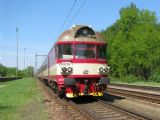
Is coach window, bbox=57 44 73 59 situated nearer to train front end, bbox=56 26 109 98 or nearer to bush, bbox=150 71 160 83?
train front end, bbox=56 26 109 98

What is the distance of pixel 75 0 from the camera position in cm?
2075

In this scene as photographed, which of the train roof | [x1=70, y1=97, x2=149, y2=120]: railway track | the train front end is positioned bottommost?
[x1=70, y1=97, x2=149, y2=120]: railway track

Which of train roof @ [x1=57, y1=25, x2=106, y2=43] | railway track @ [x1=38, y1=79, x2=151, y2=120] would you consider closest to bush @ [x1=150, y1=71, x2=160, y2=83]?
train roof @ [x1=57, y1=25, x2=106, y2=43]

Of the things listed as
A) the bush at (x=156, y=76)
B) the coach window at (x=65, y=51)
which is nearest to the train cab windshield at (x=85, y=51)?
the coach window at (x=65, y=51)

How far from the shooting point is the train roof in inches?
776

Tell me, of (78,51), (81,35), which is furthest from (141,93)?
(78,51)

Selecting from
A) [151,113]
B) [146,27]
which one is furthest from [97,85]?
[146,27]

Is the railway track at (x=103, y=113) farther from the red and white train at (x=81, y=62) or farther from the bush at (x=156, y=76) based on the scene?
the bush at (x=156, y=76)

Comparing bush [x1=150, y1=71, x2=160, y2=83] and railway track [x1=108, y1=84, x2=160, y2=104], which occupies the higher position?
bush [x1=150, y1=71, x2=160, y2=83]

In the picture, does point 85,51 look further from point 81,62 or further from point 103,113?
point 103,113

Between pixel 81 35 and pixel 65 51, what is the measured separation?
1.22 m

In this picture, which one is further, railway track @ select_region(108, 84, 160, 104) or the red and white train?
railway track @ select_region(108, 84, 160, 104)

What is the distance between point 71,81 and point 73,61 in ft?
3.48

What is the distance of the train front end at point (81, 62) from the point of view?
19.0 meters
